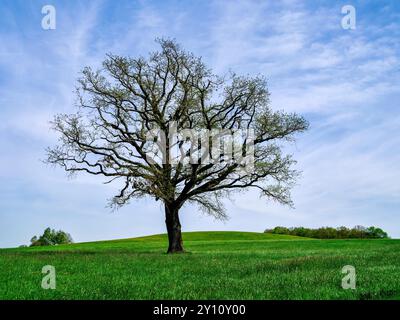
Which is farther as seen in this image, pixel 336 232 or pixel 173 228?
pixel 336 232

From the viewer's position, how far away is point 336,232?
82.1 m

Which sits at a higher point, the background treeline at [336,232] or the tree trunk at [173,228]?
the tree trunk at [173,228]

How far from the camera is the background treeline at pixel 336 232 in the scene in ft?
263

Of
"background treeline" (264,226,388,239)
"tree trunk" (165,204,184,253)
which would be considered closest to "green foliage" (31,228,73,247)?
"background treeline" (264,226,388,239)

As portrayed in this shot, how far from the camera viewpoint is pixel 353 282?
1377 cm

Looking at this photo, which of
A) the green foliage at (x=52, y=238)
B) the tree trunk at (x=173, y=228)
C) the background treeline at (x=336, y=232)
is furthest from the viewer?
the green foliage at (x=52, y=238)

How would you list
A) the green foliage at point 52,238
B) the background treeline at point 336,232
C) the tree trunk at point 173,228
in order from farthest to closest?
1. the green foliage at point 52,238
2. the background treeline at point 336,232
3. the tree trunk at point 173,228

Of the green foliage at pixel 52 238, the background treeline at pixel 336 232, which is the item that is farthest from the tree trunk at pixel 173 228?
the green foliage at pixel 52 238

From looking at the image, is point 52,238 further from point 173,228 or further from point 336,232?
point 173,228

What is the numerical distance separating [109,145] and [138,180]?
4.54 m

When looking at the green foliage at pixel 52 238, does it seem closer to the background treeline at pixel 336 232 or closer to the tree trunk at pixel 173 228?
the background treeline at pixel 336 232

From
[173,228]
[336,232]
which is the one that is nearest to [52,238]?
[336,232]

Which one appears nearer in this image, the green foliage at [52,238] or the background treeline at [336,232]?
the background treeline at [336,232]
